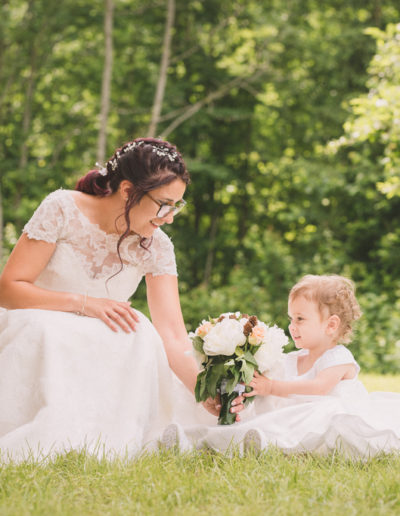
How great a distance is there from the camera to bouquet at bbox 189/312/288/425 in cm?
319

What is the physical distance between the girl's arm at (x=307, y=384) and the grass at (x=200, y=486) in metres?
0.49

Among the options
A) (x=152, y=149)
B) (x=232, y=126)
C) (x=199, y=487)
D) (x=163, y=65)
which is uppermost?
(x=163, y=65)

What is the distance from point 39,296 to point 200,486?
4.88 feet

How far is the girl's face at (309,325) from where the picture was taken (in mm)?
3832

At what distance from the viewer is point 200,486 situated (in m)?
2.50

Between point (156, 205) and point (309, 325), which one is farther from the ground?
point (156, 205)

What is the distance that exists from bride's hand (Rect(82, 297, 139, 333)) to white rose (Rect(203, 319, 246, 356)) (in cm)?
46

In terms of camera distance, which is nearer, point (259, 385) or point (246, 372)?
point (246, 372)

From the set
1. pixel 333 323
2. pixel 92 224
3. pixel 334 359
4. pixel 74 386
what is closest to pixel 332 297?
pixel 333 323

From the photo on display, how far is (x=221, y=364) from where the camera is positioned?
323 cm

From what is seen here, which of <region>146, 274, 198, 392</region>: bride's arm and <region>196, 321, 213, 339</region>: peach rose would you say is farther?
<region>146, 274, 198, 392</region>: bride's arm

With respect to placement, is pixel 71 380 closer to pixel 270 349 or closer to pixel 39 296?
pixel 39 296

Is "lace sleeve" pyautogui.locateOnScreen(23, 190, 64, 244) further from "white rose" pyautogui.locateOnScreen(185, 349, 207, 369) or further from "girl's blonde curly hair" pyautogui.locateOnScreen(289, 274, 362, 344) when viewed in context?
"girl's blonde curly hair" pyautogui.locateOnScreen(289, 274, 362, 344)

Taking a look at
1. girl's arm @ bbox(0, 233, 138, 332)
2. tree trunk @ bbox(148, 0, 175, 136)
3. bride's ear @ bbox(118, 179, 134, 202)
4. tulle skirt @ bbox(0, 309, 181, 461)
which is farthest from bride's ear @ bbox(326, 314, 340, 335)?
tree trunk @ bbox(148, 0, 175, 136)
